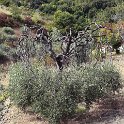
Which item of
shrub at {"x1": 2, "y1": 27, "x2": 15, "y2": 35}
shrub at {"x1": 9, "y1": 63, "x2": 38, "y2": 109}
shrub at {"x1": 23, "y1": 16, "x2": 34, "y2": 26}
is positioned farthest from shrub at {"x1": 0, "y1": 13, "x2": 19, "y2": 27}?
shrub at {"x1": 9, "y1": 63, "x2": 38, "y2": 109}

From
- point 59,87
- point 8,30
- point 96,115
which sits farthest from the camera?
point 8,30

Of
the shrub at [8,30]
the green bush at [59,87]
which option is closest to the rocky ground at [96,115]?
the green bush at [59,87]

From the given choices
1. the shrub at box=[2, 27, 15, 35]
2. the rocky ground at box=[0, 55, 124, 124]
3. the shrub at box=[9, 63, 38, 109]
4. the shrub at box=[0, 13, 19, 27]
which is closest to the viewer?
the rocky ground at box=[0, 55, 124, 124]

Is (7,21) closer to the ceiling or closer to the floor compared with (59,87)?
closer to the floor

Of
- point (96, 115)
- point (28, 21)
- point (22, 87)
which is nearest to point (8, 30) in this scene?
point (28, 21)

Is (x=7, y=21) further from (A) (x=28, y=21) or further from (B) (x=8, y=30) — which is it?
(A) (x=28, y=21)

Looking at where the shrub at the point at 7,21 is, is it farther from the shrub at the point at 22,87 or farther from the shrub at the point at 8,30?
the shrub at the point at 22,87

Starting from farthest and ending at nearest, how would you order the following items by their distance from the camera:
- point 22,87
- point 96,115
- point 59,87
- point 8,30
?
point 8,30
point 96,115
point 22,87
point 59,87

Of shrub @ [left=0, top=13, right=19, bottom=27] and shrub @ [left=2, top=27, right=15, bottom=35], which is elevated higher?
shrub @ [left=0, top=13, right=19, bottom=27]

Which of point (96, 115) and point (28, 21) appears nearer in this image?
point (96, 115)

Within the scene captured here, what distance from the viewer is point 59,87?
12.7 m

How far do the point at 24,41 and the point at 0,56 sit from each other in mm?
11499

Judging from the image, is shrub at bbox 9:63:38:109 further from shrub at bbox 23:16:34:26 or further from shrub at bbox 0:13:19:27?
shrub at bbox 23:16:34:26

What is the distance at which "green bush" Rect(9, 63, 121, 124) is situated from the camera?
41.2ft
